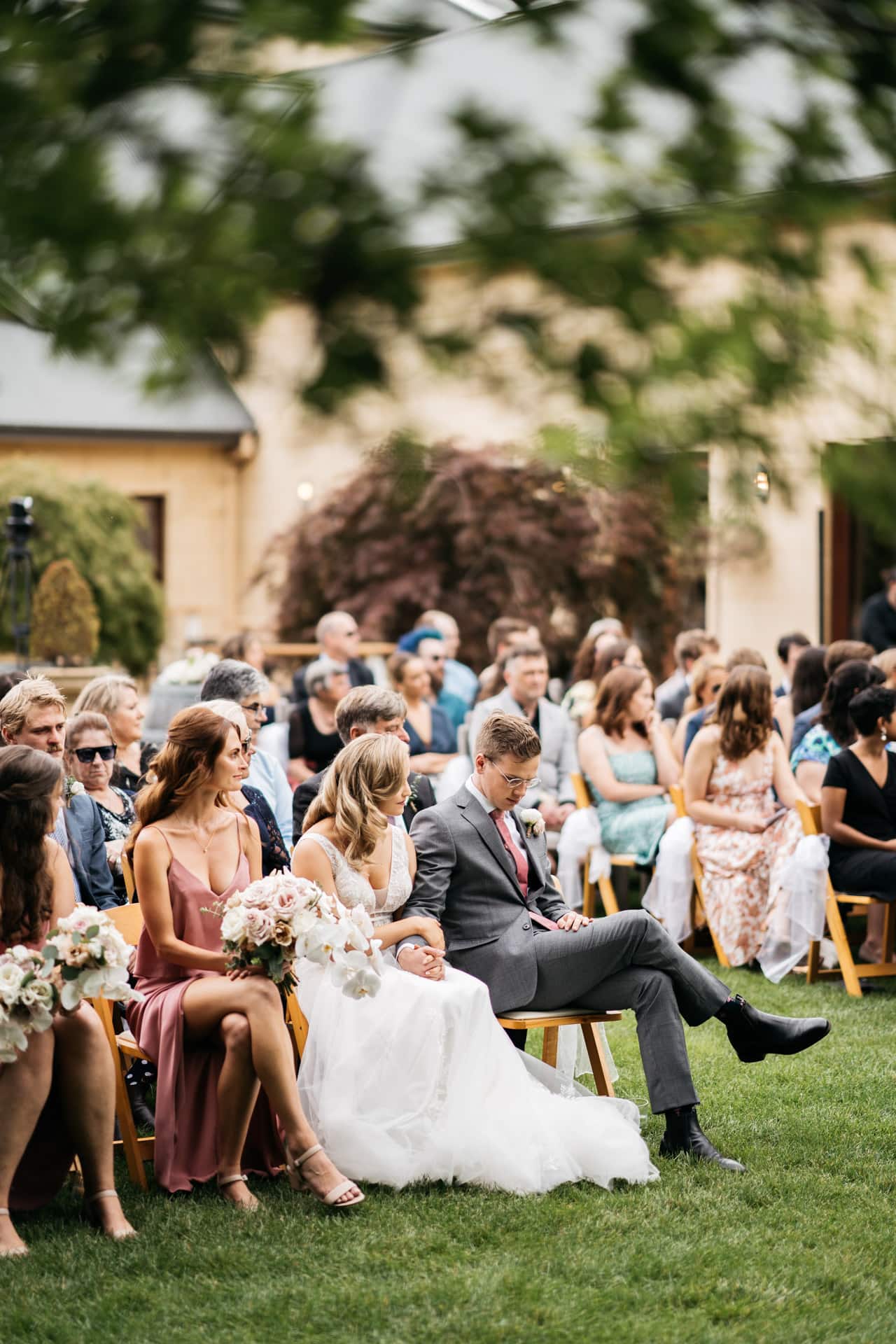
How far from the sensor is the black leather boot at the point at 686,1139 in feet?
17.2

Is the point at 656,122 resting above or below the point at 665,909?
above

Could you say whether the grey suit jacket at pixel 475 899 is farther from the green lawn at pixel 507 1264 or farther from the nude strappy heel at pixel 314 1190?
the nude strappy heel at pixel 314 1190

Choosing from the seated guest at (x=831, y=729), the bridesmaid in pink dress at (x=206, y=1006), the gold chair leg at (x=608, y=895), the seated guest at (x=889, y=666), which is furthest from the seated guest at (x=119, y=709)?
the seated guest at (x=889, y=666)

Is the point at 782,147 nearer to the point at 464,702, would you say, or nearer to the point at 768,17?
the point at 768,17

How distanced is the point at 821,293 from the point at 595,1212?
3.72m

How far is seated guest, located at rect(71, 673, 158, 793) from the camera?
22.0ft

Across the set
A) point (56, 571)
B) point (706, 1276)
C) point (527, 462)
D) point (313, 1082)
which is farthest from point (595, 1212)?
point (56, 571)

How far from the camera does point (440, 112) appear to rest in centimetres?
165

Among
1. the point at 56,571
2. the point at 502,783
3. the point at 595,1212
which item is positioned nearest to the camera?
the point at 595,1212

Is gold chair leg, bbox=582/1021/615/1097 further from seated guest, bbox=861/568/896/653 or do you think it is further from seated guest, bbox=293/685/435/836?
seated guest, bbox=861/568/896/653

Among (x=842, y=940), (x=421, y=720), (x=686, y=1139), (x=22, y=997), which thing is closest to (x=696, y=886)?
(x=842, y=940)

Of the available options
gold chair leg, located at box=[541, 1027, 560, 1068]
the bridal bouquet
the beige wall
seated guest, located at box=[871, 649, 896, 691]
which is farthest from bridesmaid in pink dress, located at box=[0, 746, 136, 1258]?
the beige wall

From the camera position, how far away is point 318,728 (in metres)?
8.60

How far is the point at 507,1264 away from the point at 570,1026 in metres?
1.67
